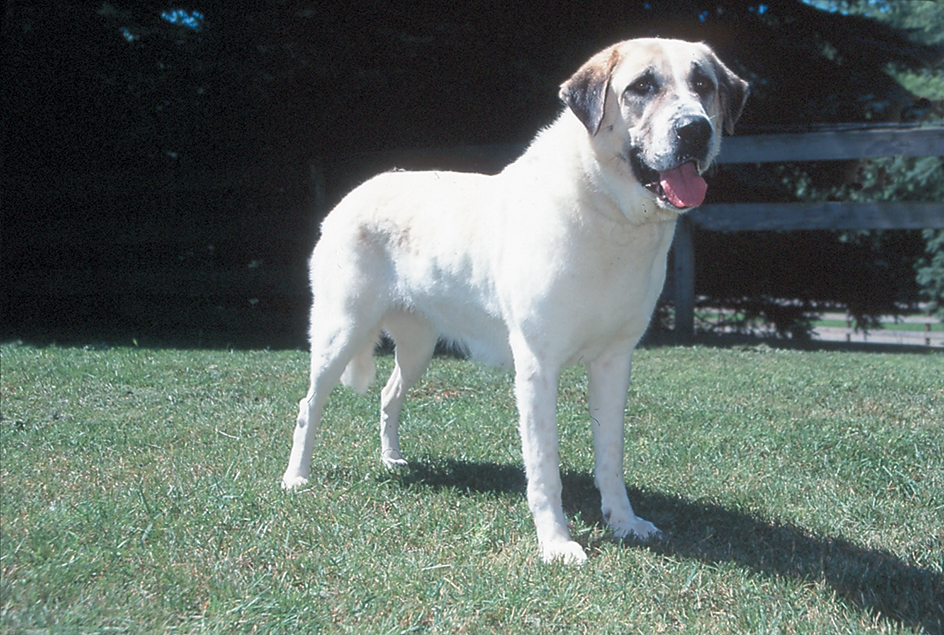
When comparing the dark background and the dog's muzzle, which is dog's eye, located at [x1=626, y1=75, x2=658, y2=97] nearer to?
the dog's muzzle

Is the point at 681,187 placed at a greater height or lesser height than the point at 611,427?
greater

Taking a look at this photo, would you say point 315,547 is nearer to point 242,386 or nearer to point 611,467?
point 611,467

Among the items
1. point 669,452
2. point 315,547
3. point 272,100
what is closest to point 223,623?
point 315,547

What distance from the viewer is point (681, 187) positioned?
2703 millimetres

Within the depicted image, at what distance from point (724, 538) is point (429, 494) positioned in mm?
1156

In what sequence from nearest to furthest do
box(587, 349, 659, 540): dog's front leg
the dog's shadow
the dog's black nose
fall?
the dog's shadow → the dog's black nose → box(587, 349, 659, 540): dog's front leg

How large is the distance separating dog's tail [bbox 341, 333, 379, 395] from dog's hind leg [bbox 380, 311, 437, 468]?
11 cm

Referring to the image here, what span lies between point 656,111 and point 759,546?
1.55 meters

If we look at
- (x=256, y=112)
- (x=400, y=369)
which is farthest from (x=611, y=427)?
(x=256, y=112)

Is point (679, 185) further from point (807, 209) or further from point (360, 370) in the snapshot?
point (807, 209)

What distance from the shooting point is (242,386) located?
568 centimetres

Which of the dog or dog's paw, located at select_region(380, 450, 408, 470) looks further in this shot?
dog's paw, located at select_region(380, 450, 408, 470)

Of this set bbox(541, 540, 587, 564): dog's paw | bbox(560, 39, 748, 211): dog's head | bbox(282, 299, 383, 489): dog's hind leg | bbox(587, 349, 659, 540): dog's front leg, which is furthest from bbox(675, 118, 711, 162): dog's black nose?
bbox(282, 299, 383, 489): dog's hind leg

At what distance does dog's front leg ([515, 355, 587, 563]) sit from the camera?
287 centimetres
